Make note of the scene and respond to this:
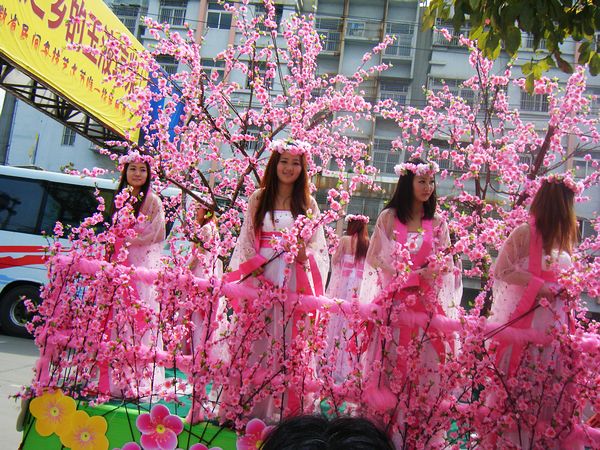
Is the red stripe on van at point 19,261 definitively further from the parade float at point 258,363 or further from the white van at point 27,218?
the parade float at point 258,363

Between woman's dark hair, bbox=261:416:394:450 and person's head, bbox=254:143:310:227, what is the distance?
238 centimetres

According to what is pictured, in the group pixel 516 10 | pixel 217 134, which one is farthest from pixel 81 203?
pixel 516 10

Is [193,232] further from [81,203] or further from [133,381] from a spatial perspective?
[81,203]

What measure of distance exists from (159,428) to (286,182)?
1630mm

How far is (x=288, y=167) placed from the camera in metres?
3.35

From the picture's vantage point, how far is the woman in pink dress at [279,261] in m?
2.77

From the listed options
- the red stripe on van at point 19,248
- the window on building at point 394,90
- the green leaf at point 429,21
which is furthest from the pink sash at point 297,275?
the window on building at point 394,90

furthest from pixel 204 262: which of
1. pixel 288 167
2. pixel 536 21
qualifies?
pixel 536 21

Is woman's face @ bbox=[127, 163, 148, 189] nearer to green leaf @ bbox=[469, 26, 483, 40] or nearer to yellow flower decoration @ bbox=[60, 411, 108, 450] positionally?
yellow flower decoration @ bbox=[60, 411, 108, 450]

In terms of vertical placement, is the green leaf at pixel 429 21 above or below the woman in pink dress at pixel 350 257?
above

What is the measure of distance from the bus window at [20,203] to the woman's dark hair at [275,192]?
22.9 ft

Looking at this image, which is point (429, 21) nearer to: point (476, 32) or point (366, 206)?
point (476, 32)

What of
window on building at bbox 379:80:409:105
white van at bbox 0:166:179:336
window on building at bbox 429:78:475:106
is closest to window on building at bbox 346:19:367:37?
window on building at bbox 379:80:409:105

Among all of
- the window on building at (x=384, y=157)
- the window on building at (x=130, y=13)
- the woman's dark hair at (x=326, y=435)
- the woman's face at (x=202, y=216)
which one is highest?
the window on building at (x=130, y=13)
